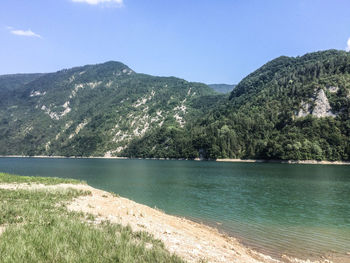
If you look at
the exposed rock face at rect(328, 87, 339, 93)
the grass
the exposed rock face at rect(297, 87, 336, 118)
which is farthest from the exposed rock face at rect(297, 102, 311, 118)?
the grass

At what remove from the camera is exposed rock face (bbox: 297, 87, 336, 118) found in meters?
175

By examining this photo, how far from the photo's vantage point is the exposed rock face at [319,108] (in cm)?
17525

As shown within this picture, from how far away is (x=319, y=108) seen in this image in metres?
179

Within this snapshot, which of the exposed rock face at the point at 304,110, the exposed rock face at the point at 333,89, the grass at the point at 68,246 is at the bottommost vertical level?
the grass at the point at 68,246

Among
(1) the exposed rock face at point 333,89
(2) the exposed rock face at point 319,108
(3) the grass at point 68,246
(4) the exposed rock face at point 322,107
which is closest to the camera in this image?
(3) the grass at point 68,246

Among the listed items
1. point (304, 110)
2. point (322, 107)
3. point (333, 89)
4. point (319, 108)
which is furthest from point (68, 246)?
point (333, 89)

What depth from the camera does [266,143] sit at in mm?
168375

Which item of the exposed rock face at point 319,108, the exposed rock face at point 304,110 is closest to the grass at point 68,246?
the exposed rock face at point 319,108

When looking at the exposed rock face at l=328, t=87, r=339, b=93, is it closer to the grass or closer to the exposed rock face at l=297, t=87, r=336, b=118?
the exposed rock face at l=297, t=87, r=336, b=118

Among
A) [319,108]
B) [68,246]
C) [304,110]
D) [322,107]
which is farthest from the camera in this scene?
[304,110]

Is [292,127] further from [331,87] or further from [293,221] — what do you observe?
[293,221]

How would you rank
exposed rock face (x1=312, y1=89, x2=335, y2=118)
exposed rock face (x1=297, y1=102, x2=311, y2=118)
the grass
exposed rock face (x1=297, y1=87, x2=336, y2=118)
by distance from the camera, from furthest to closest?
exposed rock face (x1=297, y1=102, x2=311, y2=118) → exposed rock face (x1=297, y1=87, x2=336, y2=118) → exposed rock face (x1=312, y1=89, x2=335, y2=118) → the grass

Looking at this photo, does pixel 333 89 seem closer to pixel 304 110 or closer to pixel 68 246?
pixel 304 110

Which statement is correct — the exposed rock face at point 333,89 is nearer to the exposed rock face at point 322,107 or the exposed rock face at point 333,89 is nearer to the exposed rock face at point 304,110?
the exposed rock face at point 322,107
